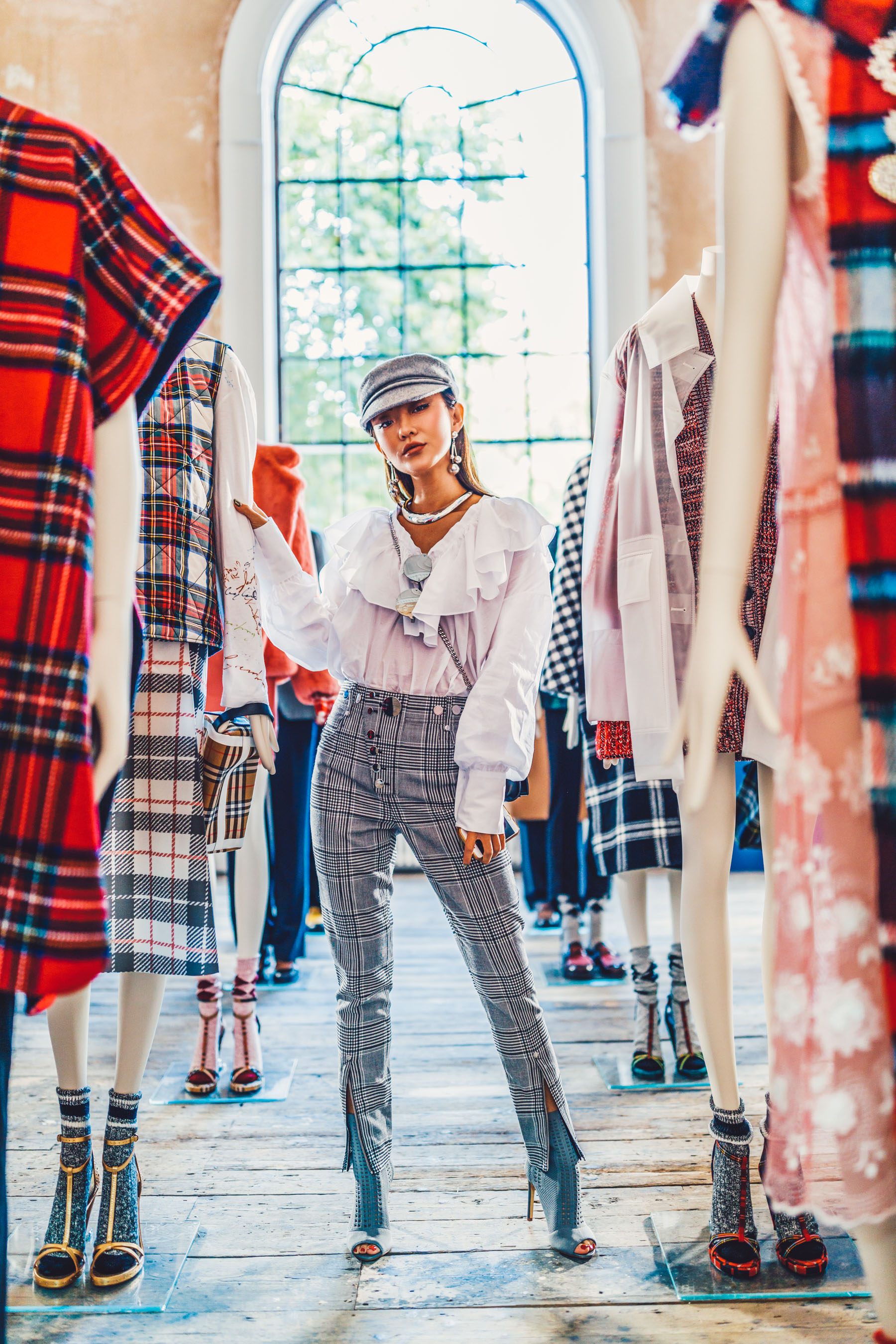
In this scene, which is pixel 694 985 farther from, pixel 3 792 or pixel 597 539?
pixel 3 792

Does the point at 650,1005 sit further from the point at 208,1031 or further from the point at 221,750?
the point at 221,750

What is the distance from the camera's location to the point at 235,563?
1957 mm

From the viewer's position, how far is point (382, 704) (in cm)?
178

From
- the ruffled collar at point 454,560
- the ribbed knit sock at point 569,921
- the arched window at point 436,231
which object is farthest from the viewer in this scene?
the arched window at point 436,231

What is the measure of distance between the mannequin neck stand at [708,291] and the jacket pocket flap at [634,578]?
381 millimetres

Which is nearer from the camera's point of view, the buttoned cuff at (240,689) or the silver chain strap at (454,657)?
the silver chain strap at (454,657)

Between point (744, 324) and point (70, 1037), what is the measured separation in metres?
1.51

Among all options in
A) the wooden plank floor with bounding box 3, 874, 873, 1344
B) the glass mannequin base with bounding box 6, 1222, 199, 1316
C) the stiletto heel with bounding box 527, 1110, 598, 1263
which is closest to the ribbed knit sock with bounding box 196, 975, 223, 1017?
the wooden plank floor with bounding box 3, 874, 873, 1344

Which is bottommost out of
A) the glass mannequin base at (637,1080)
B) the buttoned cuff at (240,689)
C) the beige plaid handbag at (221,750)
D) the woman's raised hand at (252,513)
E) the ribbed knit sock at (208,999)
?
the glass mannequin base at (637,1080)

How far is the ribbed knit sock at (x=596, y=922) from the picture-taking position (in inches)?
146

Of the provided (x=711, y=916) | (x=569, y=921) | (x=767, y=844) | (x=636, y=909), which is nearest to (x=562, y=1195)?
(x=711, y=916)

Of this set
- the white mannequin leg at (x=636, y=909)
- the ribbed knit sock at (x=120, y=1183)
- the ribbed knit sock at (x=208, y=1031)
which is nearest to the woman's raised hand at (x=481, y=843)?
the ribbed knit sock at (x=120, y=1183)

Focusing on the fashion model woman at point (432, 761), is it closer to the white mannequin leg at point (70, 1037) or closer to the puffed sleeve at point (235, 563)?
the puffed sleeve at point (235, 563)

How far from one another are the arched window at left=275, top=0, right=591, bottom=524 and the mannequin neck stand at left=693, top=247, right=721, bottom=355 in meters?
4.37
